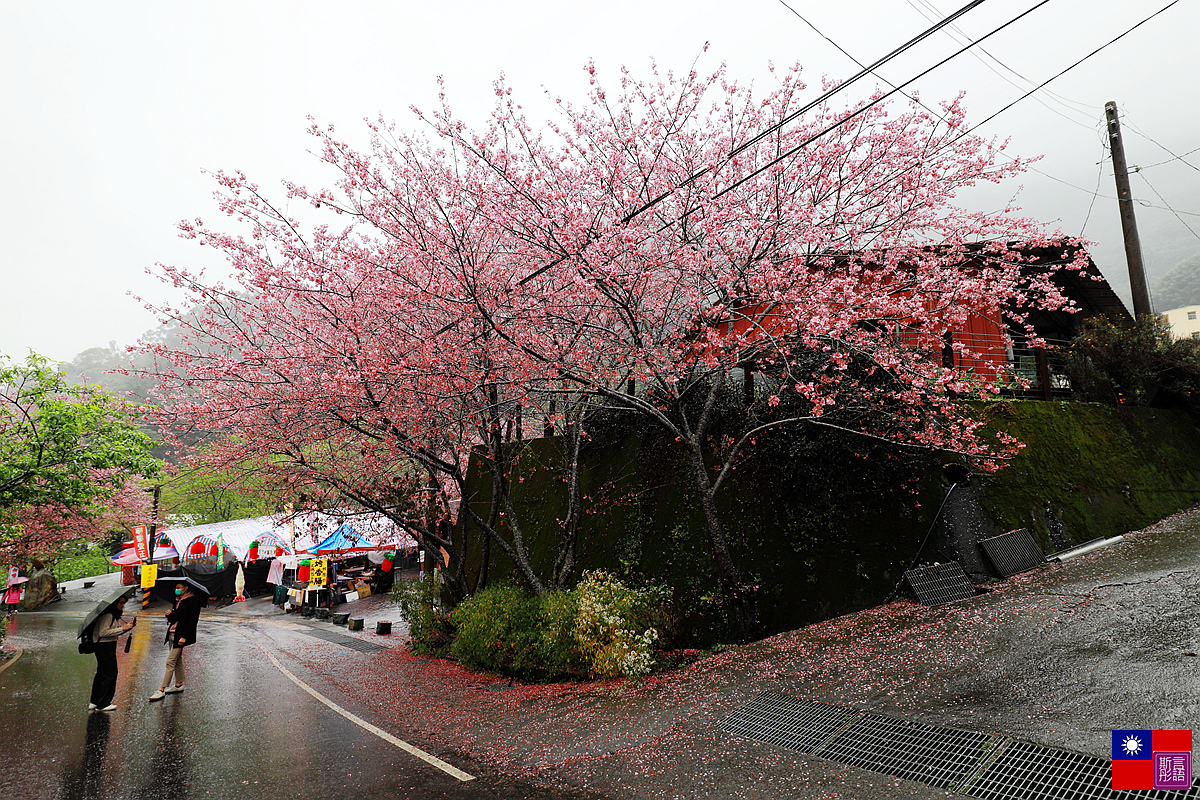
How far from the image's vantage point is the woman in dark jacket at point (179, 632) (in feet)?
30.2

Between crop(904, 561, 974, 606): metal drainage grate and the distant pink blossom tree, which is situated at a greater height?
the distant pink blossom tree

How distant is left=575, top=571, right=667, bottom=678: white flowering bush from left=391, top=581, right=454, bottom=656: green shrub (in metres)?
4.92

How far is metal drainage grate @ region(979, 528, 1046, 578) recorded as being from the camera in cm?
831

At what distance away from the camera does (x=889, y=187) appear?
890 cm

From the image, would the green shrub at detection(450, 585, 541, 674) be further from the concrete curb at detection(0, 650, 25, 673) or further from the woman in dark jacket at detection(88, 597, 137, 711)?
Answer: the concrete curb at detection(0, 650, 25, 673)

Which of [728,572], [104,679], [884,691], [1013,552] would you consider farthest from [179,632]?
[1013,552]

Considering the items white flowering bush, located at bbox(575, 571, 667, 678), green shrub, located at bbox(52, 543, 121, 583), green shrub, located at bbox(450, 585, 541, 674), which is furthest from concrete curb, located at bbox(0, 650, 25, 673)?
green shrub, located at bbox(52, 543, 121, 583)

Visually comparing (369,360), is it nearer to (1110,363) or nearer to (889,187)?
(889,187)

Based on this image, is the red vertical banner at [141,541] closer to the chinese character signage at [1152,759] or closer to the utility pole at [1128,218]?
the chinese character signage at [1152,759]

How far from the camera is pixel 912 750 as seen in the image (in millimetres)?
4387

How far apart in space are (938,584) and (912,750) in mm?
4094

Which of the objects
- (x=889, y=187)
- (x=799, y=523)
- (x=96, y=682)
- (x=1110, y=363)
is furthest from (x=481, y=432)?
(x=1110, y=363)

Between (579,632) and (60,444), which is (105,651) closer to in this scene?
(579,632)

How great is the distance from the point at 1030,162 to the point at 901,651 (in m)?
7.55
